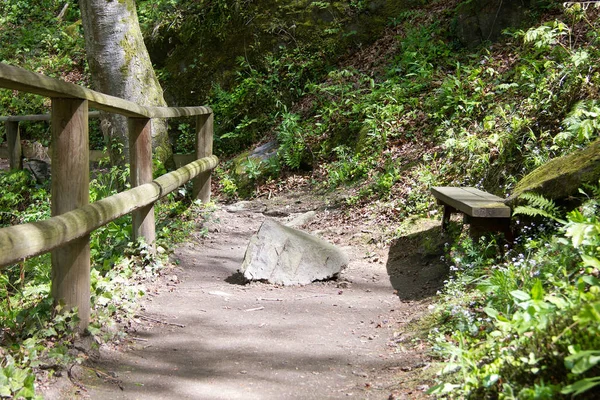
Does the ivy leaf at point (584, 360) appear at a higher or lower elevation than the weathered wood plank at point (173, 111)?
lower

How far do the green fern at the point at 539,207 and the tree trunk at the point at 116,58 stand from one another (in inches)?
238

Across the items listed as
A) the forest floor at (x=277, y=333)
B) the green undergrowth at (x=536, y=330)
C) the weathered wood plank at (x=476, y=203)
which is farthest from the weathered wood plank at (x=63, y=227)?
the weathered wood plank at (x=476, y=203)

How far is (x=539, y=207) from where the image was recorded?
4.81 meters

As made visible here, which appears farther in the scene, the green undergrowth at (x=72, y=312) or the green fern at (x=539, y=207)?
the green fern at (x=539, y=207)

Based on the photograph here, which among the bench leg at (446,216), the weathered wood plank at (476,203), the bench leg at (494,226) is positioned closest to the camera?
the weathered wood plank at (476,203)

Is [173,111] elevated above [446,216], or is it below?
above

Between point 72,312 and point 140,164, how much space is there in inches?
85.9

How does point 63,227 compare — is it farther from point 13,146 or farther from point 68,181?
point 13,146

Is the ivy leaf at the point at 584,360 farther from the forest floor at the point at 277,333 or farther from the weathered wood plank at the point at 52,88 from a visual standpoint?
the weathered wood plank at the point at 52,88

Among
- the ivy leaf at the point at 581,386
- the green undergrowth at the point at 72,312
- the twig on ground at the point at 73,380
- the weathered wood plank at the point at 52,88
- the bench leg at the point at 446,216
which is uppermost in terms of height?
the weathered wood plank at the point at 52,88

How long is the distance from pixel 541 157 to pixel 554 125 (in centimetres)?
69

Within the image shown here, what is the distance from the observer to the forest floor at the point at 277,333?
361cm

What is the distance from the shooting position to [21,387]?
292cm

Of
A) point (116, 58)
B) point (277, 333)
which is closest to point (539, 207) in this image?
point (277, 333)
